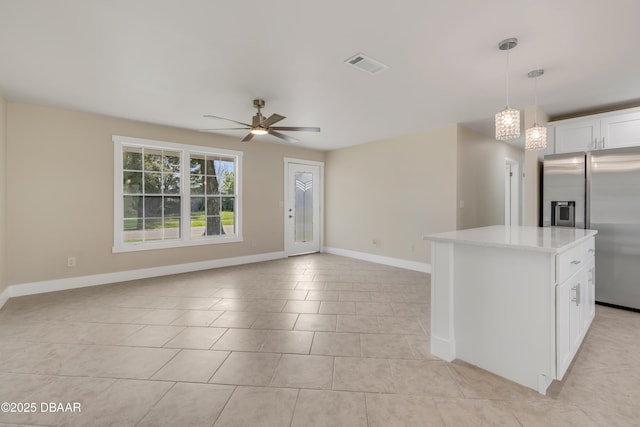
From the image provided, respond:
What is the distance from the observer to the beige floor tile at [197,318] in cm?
283

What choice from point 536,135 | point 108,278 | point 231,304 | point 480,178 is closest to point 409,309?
point 231,304

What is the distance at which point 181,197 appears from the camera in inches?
194

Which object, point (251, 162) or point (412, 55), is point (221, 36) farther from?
point (251, 162)

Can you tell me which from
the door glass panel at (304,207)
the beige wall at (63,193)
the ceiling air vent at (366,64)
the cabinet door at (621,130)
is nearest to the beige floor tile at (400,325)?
the ceiling air vent at (366,64)

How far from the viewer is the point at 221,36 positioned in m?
2.22

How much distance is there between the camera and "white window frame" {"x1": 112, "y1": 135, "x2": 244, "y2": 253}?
14.1 feet

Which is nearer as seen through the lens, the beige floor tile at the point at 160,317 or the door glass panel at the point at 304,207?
the beige floor tile at the point at 160,317

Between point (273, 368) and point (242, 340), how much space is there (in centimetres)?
55

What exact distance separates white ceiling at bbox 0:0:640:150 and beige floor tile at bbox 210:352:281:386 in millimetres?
2495

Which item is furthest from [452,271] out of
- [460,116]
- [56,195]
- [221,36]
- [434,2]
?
[56,195]

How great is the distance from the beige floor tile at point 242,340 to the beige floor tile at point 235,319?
0.43 feet

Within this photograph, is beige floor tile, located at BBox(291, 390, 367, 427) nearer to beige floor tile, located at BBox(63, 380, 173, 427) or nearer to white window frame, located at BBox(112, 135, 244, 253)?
beige floor tile, located at BBox(63, 380, 173, 427)

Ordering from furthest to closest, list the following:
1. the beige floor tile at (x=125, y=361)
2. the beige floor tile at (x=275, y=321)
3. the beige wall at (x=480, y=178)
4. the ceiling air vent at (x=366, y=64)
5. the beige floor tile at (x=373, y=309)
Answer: the beige wall at (x=480, y=178), the beige floor tile at (x=373, y=309), the beige floor tile at (x=275, y=321), the ceiling air vent at (x=366, y=64), the beige floor tile at (x=125, y=361)

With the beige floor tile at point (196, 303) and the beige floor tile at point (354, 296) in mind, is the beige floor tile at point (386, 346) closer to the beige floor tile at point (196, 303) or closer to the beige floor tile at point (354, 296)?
the beige floor tile at point (354, 296)
